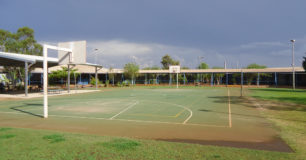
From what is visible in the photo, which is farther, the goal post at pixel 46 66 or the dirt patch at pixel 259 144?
the goal post at pixel 46 66

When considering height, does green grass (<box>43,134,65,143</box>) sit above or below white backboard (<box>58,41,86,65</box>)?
below

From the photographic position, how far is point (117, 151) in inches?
231

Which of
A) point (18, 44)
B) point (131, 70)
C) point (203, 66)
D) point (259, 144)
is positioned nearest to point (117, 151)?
point (259, 144)

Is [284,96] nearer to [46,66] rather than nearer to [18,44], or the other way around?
[46,66]

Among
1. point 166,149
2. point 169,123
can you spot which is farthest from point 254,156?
point 169,123

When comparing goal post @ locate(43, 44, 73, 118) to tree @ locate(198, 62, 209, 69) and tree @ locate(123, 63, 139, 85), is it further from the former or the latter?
tree @ locate(198, 62, 209, 69)

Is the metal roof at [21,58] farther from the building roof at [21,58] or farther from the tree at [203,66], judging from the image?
the tree at [203,66]

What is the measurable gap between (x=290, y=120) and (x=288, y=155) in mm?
6394

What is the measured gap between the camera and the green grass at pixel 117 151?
548 centimetres

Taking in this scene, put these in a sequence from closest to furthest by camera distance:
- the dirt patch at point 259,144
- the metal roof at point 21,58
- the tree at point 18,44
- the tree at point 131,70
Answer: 1. the dirt patch at point 259,144
2. the metal roof at point 21,58
3. the tree at point 18,44
4. the tree at point 131,70

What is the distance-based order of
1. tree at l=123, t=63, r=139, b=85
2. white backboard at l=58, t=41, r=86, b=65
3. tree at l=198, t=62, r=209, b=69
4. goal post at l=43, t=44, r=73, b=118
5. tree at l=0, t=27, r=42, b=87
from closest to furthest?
goal post at l=43, t=44, r=73, b=118 < white backboard at l=58, t=41, r=86, b=65 < tree at l=0, t=27, r=42, b=87 < tree at l=123, t=63, r=139, b=85 < tree at l=198, t=62, r=209, b=69

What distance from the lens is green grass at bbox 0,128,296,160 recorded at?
548cm

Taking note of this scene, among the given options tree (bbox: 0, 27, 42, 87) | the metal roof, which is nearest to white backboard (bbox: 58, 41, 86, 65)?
the metal roof

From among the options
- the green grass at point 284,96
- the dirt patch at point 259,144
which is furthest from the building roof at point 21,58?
the green grass at point 284,96
